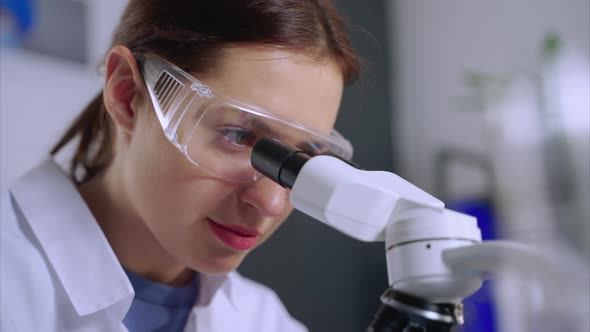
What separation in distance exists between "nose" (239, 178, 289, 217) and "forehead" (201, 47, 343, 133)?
9cm

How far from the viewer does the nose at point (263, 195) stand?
0.67 m

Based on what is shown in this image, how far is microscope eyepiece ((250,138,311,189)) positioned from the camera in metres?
0.50

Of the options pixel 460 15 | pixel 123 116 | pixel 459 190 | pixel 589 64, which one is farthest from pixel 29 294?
pixel 460 15

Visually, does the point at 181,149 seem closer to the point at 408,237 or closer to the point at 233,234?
the point at 233,234

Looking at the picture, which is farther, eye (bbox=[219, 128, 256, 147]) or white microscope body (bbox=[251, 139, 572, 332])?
eye (bbox=[219, 128, 256, 147])

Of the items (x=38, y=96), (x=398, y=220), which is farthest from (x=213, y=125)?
(x=38, y=96)

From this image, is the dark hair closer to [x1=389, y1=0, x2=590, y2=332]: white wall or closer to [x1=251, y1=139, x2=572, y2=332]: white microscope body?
[x1=251, y1=139, x2=572, y2=332]: white microscope body

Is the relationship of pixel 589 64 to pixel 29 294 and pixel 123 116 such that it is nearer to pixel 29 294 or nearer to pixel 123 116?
pixel 123 116

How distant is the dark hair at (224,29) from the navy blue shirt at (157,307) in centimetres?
38

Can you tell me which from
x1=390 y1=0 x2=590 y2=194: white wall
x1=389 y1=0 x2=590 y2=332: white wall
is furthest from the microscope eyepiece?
x1=390 y1=0 x2=590 y2=194: white wall

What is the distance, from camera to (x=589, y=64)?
115cm

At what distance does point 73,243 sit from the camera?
0.77m

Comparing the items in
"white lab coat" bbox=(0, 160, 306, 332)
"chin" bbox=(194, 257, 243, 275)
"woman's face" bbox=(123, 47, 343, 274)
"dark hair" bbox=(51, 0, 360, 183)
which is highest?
"dark hair" bbox=(51, 0, 360, 183)

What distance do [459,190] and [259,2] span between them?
147 centimetres
